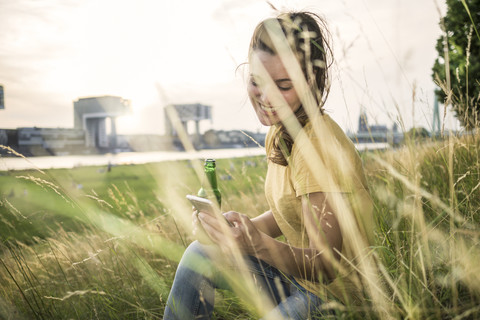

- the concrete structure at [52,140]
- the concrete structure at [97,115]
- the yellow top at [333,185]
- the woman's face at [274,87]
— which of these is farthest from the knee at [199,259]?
the concrete structure at [97,115]

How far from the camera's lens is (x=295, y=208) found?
1.51 meters

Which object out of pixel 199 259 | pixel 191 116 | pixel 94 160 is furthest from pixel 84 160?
pixel 191 116

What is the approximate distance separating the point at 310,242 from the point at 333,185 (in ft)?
0.77

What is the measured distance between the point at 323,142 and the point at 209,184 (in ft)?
2.33

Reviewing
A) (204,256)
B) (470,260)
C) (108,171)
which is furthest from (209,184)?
(108,171)

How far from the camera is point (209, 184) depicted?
1.78 m

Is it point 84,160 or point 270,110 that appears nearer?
point 270,110

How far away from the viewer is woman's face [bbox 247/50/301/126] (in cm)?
149

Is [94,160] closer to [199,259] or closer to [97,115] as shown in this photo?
[97,115]

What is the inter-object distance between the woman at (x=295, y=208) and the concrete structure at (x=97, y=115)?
50109mm

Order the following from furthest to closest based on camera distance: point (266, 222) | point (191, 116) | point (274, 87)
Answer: point (191, 116)
point (266, 222)
point (274, 87)

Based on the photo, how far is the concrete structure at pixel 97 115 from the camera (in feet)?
161

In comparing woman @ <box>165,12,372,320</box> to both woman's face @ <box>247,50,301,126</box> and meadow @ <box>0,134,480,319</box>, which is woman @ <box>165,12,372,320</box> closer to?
woman's face @ <box>247,50,301,126</box>

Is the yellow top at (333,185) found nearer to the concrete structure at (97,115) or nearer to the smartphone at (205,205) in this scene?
the smartphone at (205,205)
